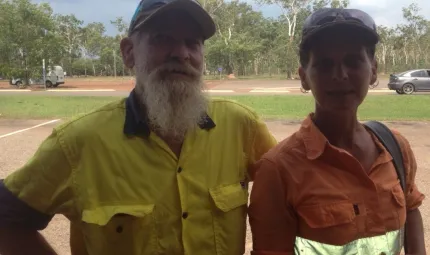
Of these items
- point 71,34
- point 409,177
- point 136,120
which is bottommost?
point 409,177

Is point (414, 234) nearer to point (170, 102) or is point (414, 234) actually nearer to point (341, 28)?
point (341, 28)

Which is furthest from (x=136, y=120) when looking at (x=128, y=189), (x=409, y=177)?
(x=409, y=177)

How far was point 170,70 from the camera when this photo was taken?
7.02 feet

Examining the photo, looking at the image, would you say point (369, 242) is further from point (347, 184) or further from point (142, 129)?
point (142, 129)

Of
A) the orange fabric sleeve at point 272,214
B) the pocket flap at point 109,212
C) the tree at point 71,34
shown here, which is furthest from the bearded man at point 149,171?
the tree at point 71,34

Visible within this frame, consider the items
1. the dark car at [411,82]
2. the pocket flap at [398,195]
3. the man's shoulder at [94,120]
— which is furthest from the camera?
the dark car at [411,82]

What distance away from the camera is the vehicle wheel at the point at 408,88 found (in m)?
24.1

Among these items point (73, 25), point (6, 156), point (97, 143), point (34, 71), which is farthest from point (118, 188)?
point (73, 25)

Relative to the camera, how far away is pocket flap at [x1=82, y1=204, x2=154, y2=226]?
6.31 feet

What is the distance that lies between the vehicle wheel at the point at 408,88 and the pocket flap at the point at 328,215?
23884 millimetres

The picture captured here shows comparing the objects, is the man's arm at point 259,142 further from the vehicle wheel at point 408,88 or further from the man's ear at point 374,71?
the vehicle wheel at point 408,88

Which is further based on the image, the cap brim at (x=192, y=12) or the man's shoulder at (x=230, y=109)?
the man's shoulder at (x=230, y=109)

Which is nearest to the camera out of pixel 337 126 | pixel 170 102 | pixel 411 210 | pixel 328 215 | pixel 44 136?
pixel 328 215

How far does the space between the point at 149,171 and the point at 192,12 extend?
66cm
